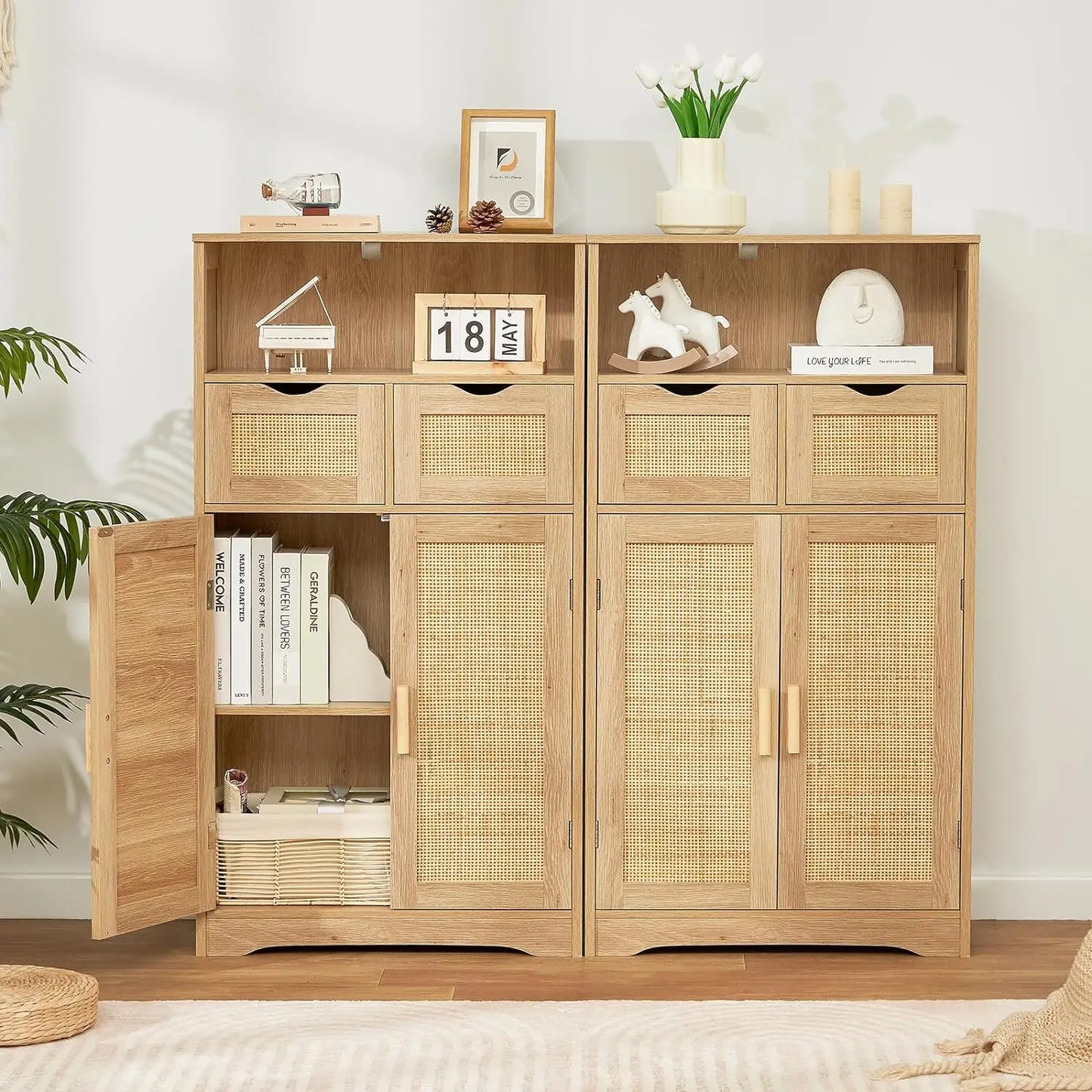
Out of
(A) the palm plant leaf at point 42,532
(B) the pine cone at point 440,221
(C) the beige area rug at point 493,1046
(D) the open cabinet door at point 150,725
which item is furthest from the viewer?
(B) the pine cone at point 440,221

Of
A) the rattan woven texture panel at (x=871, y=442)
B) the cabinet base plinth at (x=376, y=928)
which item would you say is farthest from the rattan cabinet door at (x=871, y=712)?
the cabinet base plinth at (x=376, y=928)

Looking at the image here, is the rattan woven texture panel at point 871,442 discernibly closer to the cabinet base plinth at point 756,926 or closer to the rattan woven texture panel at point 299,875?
the cabinet base plinth at point 756,926

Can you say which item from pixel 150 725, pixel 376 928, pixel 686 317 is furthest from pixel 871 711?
pixel 150 725

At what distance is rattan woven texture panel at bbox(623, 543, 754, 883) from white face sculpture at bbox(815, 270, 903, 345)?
0.51 metres

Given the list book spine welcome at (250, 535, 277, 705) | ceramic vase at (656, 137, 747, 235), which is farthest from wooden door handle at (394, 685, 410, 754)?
ceramic vase at (656, 137, 747, 235)

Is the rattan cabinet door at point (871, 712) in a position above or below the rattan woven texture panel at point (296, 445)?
below

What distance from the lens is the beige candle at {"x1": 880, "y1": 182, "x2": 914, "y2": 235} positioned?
3.04 m

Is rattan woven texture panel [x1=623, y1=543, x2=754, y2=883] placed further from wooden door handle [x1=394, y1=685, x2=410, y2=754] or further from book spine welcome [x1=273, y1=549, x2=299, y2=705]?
book spine welcome [x1=273, y1=549, x2=299, y2=705]

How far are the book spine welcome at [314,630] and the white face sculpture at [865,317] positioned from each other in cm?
119

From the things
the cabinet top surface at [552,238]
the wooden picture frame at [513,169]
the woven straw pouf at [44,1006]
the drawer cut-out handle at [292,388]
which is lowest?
the woven straw pouf at [44,1006]

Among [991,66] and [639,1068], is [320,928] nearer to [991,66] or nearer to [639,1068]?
[639,1068]

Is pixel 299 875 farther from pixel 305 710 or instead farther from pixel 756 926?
pixel 756 926

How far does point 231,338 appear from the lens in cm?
328

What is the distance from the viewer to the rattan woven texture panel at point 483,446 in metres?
2.99
